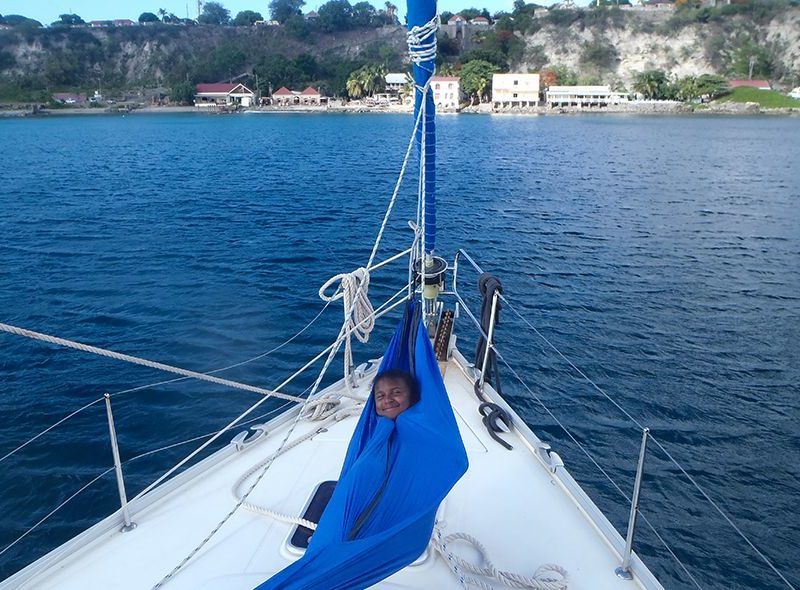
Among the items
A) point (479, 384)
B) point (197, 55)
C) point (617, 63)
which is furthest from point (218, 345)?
point (197, 55)

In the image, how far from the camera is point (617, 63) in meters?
124

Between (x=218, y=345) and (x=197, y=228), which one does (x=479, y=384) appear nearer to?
(x=218, y=345)

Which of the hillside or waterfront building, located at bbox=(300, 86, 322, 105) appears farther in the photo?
waterfront building, located at bbox=(300, 86, 322, 105)

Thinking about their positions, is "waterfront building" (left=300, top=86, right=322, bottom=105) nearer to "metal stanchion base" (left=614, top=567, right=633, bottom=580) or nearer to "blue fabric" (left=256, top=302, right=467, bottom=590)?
"metal stanchion base" (left=614, top=567, right=633, bottom=580)

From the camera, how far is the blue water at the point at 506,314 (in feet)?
28.2

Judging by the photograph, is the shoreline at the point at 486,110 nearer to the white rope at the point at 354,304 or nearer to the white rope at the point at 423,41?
the white rope at the point at 423,41

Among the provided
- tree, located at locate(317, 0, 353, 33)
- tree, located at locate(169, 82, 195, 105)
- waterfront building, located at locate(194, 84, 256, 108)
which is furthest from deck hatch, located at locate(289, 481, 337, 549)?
tree, located at locate(317, 0, 353, 33)

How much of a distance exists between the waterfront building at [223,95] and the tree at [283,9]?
194 ft

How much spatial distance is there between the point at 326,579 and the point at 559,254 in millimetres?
18869

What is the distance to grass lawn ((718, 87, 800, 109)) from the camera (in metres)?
97.0

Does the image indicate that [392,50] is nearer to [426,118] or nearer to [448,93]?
[448,93]

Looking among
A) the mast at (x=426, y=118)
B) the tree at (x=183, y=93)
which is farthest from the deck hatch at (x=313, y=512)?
the tree at (x=183, y=93)

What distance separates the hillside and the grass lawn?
11.9 metres

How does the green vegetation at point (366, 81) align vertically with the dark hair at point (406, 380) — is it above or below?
above
